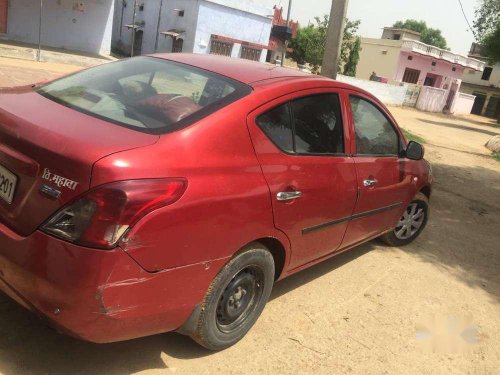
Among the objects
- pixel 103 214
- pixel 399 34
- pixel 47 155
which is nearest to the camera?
pixel 103 214

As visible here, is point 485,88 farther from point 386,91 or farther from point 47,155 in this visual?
point 47,155

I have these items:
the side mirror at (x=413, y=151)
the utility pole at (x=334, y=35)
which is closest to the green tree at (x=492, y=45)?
the utility pole at (x=334, y=35)

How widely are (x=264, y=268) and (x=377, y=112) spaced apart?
186 cm

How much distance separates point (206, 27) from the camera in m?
28.1

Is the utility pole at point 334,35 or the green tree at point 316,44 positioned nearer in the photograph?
the utility pole at point 334,35

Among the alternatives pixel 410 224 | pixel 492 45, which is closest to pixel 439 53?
pixel 492 45

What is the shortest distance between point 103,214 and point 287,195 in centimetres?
118

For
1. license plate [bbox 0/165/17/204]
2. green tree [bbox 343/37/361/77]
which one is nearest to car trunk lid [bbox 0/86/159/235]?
license plate [bbox 0/165/17/204]

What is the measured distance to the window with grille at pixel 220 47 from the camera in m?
29.0

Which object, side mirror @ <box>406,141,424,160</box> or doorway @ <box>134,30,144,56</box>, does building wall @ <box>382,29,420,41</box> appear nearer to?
doorway @ <box>134,30,144,56</box>

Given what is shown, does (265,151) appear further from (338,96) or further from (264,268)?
(338,96)

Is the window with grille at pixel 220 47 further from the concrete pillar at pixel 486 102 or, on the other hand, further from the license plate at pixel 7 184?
the concrete pillar at pixel 486 102

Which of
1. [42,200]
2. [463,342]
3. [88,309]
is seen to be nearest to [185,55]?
[42,200]

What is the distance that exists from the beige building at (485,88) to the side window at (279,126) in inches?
2351
